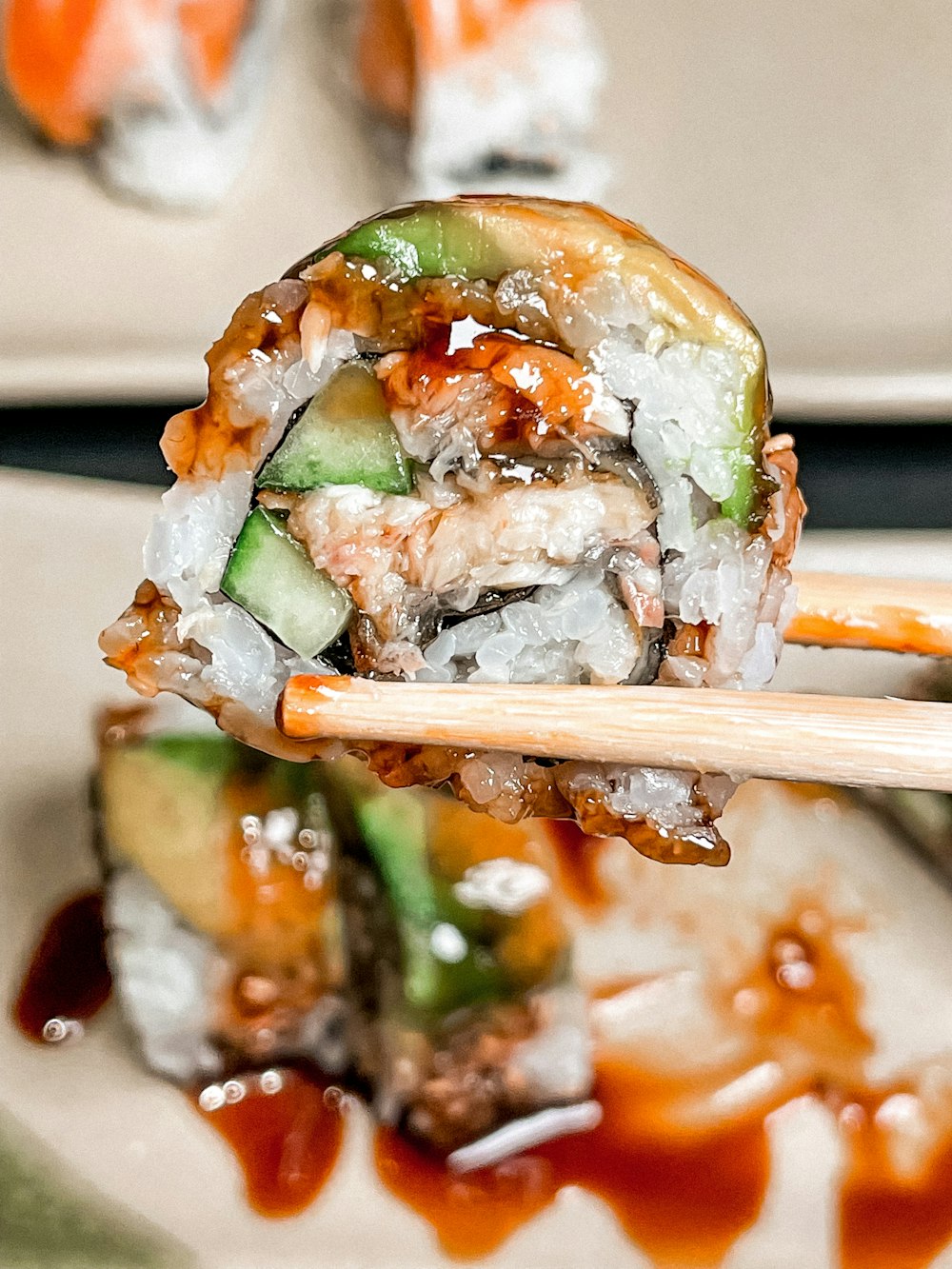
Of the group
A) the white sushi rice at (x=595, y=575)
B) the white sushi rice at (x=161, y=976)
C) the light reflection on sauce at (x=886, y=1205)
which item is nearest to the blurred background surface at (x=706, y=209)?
the white sushi rice at (x=161, y=976)

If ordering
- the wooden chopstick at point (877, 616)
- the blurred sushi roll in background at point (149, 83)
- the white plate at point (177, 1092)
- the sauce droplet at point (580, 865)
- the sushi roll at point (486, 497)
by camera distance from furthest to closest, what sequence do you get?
the blurred sushi roll in background at point (149, 83)
the sauce droplet at point (580, 865)
the white plate at point (177, 1092)
the wooden chopstick at point (877, 616)
the sushi roll at point (486, 497)

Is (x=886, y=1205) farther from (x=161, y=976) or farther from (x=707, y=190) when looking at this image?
(x=707, y=190)

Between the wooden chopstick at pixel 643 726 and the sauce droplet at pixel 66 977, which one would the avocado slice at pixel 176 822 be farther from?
the wooden chopstick at pixel 643 726

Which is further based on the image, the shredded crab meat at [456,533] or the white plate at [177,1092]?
the white plate at [177,1092]

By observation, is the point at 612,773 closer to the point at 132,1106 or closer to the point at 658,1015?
the point at 658,1015

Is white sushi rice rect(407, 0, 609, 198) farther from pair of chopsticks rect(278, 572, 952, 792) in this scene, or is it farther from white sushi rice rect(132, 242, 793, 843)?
pair of chopsticks rect(278, 572, 952, 792)

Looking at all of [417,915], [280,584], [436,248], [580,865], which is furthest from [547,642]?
[580,865]

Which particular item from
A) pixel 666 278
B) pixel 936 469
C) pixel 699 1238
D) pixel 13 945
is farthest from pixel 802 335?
pixel 13 945

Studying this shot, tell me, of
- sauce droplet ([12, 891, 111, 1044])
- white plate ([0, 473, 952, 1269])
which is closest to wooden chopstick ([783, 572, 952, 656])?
white plate ([0, 473, 952, 1269])

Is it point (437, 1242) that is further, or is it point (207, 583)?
point (437, 1242)
